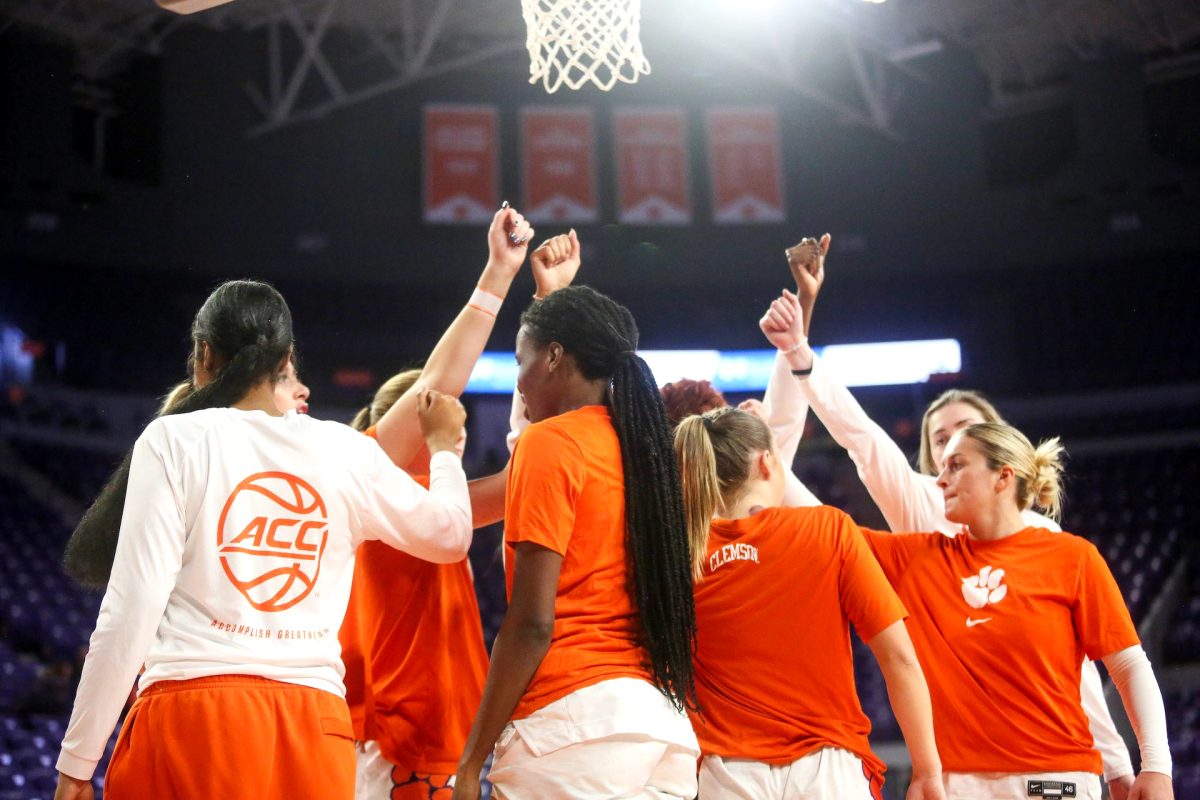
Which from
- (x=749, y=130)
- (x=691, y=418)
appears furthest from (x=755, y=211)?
(x=691, y=418)

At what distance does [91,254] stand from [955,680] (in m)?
15.5

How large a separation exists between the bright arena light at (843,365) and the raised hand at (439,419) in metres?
16.5

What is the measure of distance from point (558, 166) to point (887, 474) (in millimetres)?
14282

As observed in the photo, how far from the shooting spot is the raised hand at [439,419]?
2.98m

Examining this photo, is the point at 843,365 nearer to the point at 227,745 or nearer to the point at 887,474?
the point at 887,474

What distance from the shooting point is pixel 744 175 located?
59.6 feet

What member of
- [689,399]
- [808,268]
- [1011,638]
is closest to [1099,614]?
[1011,638]

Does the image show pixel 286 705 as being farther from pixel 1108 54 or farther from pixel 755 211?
pixel 1108 54

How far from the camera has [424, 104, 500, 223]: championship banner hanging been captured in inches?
688

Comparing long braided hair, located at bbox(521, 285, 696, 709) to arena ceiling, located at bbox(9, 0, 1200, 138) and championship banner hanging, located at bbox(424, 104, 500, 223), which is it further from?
championship banner hanging, located at bbox(424, 104, 500, 223)

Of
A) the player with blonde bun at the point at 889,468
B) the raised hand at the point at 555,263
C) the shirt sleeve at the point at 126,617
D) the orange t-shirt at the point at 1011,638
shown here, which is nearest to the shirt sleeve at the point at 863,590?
the orange t-shirt at the point at 1011,638

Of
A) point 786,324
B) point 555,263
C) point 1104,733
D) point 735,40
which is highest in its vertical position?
point 735,40

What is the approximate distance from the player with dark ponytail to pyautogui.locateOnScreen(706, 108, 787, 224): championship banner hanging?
1569 centimetres

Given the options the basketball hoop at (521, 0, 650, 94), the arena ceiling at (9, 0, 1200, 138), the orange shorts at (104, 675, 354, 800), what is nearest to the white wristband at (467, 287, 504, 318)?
the orange shorts at (104, 675, 354, 800)
